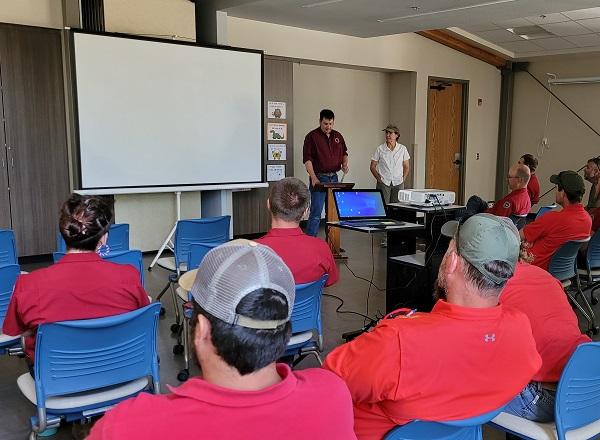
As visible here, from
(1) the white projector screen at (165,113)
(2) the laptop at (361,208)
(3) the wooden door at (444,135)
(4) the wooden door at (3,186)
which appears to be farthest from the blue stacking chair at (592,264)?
(3) the wooden door at (444,135)

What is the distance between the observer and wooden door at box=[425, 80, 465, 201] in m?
9.76

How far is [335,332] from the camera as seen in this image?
4.02 metres

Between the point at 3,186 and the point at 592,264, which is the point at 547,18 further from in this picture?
the point at 3,186

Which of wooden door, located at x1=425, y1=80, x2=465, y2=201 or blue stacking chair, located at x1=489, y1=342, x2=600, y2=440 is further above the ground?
wooden door, located at x1=425, y1=80, x2=465, y2=201

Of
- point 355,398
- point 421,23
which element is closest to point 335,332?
point 355,398

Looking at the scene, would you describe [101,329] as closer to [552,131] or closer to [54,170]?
[54,170]

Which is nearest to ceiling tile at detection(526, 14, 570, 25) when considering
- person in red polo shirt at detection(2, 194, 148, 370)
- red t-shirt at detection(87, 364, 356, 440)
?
person in red polo shirt at detection(2, 194, 148, 370)

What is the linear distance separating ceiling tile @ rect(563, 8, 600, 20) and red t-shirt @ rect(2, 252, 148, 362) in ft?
23.6

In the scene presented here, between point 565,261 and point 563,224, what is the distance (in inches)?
10.7

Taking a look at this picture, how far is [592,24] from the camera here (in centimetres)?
789

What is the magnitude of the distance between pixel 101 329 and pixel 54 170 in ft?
14.4

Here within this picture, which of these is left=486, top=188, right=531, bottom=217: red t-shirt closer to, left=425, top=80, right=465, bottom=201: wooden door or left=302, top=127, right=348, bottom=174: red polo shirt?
left=302, top=127, right=348, bottom=174: red polo shirt

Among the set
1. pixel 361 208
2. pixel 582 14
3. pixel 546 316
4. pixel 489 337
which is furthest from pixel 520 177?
pixel 582 14

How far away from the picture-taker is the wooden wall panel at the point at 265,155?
24.1 feet
